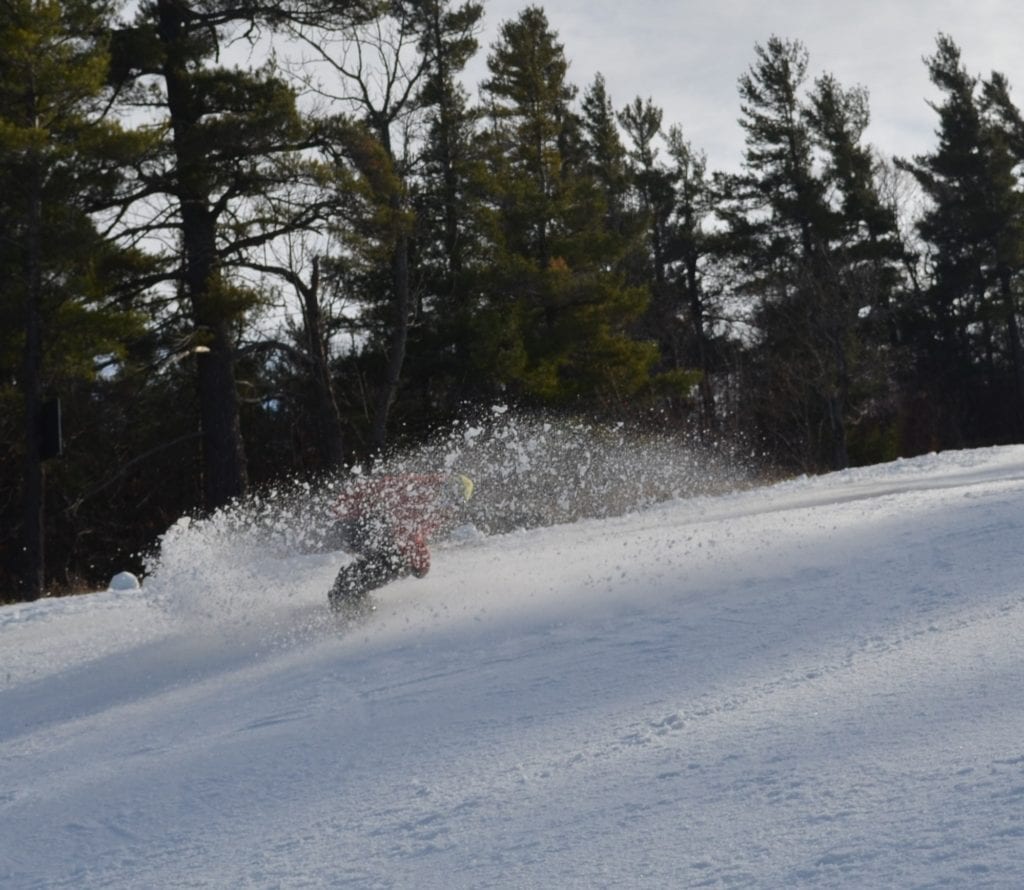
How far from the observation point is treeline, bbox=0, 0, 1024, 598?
1919 cm

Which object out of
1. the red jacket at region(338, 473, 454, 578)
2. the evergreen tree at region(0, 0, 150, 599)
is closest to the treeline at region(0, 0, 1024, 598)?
the evergreen tree at region(0, 0, 150, 599)

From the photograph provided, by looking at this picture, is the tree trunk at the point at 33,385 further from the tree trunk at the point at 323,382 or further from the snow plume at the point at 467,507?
the tree trunk at the point at 323,382

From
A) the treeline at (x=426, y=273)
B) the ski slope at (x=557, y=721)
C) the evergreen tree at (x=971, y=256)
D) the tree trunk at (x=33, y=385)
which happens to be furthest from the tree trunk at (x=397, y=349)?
the evergreen tree at (x=971, y=256)

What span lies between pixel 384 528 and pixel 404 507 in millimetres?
238

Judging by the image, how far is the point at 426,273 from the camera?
3027 centimetres

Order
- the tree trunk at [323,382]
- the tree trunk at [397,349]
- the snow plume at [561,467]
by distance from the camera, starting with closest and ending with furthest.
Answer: the snow plume at [561,467] < the tree trunk at [323,382] < the tree trunk at [397,349]

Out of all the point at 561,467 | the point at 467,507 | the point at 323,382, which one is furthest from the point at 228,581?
the point at 323,382

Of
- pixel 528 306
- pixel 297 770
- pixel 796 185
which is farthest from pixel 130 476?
pixel 297 770

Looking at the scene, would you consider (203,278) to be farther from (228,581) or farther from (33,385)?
(228,581)

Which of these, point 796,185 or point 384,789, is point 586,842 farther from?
point 796,185

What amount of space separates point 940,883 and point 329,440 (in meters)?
22.9

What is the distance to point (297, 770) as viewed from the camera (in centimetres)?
536

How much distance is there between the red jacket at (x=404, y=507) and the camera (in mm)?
8641

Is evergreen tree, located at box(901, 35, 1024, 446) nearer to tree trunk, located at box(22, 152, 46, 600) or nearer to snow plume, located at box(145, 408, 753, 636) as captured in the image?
snow plume, located at box(145, 408, 753, 636)
